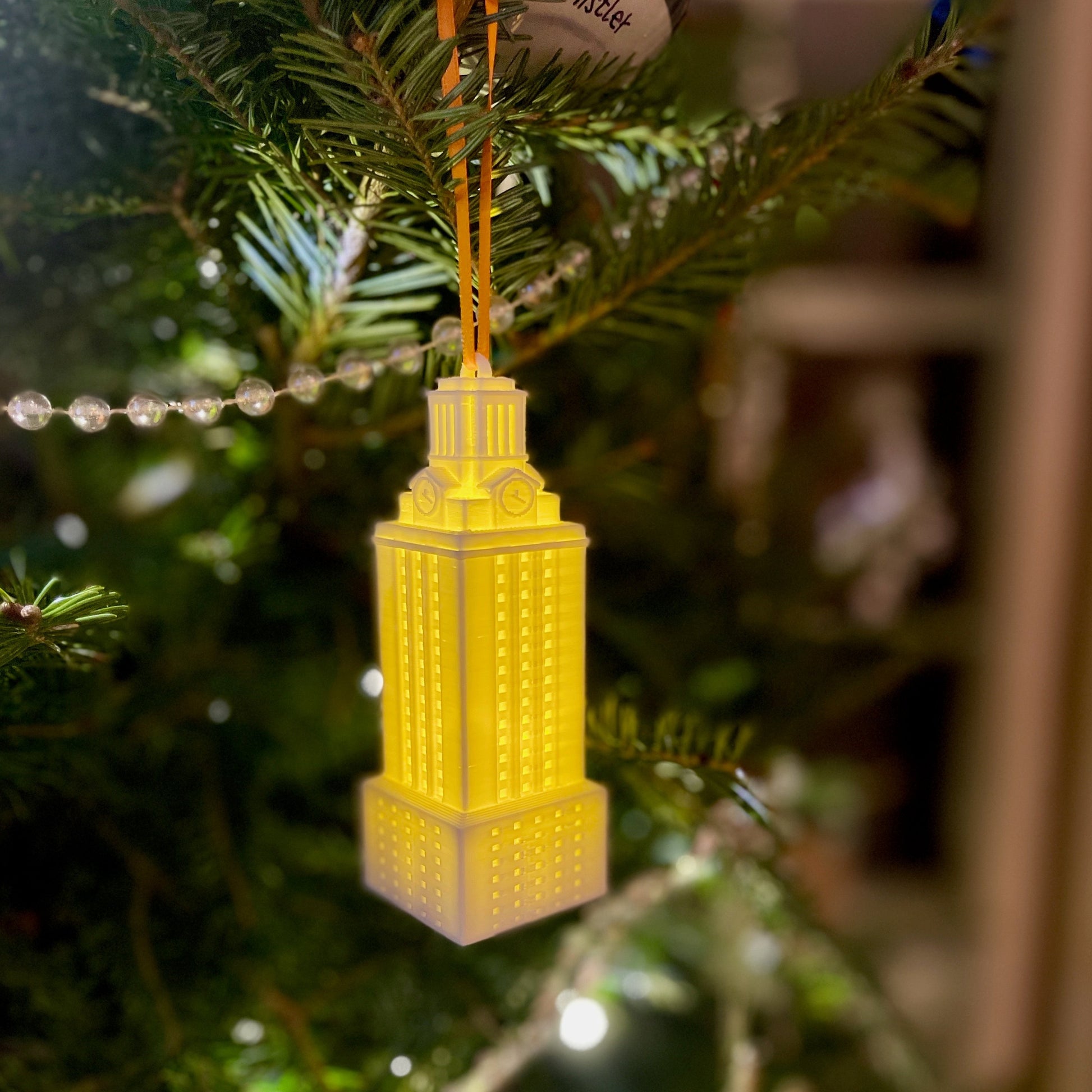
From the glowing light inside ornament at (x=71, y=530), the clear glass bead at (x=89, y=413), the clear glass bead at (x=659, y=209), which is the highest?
the clear glass bead at (x=659, y=209)

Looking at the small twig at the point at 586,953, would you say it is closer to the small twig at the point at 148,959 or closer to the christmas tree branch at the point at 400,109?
the small twig at the point at 148,959

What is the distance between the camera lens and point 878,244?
0.98 metres

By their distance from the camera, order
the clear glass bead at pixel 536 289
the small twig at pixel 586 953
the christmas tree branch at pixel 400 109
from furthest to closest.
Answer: the small twig at pixel 586 953 < the clear glass bead at pixel 536 289 < the christmas tree branch at pixel 400 109

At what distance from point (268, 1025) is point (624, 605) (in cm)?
31

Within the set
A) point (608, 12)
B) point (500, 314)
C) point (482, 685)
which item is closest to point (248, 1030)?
point (482, 685)

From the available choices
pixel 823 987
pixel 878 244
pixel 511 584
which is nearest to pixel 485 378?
pixel 511 584

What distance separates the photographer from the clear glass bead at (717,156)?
33cm

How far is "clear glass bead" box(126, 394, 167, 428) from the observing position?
0.29m

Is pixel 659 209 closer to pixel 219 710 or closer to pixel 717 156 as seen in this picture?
pixel 717 156

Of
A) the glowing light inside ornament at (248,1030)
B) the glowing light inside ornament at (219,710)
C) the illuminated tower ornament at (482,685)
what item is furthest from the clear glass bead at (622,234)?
the glowing light inside ornament at (248,1030)

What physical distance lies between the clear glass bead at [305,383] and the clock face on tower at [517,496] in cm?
10

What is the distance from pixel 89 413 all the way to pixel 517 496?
0.16m

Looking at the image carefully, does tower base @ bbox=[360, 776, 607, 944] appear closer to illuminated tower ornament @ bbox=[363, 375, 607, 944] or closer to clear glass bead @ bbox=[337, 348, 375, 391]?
illuminated tower ornament @ bbox=[363, 375, 607, 944]

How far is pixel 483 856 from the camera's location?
0.27m
